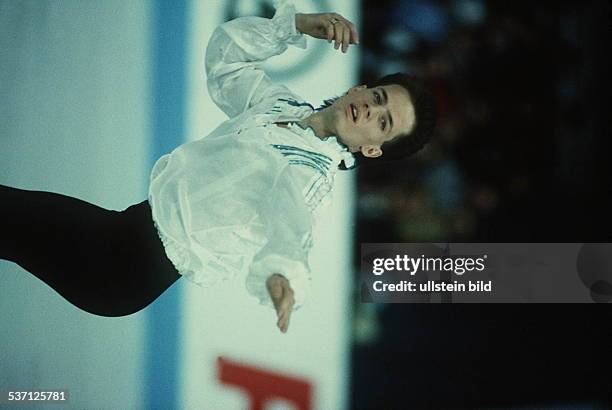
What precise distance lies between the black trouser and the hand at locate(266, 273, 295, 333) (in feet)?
1.54

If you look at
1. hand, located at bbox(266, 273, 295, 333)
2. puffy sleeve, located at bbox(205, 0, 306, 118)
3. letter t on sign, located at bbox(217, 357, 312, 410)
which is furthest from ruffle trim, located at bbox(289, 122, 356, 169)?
letter t on sign, located at bbox(217, 357, 312, 410)

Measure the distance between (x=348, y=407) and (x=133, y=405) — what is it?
0.54 m

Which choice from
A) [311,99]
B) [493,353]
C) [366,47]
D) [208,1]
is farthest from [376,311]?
[208,1]

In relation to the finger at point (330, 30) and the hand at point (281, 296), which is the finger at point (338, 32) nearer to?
the finger at point (330, 30)

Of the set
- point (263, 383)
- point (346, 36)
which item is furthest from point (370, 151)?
point (263, 383)

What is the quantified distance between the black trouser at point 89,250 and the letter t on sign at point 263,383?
0.86 ft

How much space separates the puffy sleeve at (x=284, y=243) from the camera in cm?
134

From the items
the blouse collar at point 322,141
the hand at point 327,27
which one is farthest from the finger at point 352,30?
the blouse collar at point 322,141

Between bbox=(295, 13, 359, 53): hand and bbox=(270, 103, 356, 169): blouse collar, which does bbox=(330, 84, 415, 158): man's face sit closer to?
bbox=(270, 103, 356, 169): blouse collar

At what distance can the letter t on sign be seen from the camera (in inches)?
Result: 70.3

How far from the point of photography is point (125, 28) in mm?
1876

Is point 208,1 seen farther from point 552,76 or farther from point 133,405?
point 133,405

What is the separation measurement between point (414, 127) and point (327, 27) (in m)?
0.32

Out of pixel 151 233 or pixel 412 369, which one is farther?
pixel 412 369
